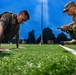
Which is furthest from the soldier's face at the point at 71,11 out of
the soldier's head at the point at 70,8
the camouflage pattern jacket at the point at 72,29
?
the camouflage pattern jacket at the point at 72,29

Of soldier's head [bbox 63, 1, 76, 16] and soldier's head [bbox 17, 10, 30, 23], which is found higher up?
soldier's head [bbox 63, 1, 76, 16]

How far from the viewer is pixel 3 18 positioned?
41.4 feet

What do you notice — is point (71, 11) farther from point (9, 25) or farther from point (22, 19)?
point (22, 19)

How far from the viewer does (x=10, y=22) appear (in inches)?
519

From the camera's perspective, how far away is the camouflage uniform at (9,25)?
12.7 m

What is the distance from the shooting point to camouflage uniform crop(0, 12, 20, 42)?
1272 centimetres

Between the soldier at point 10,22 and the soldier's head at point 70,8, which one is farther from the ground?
the soldier's head at point 70,8

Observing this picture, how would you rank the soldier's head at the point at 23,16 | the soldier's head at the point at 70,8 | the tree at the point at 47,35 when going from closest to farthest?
the soldier's head at the point at 23,16, the soldier's head at the point at 70,8, the tree at the point at 47,35

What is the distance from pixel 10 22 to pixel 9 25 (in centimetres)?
17

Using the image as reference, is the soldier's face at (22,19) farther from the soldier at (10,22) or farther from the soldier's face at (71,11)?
the soldier's face at (71,11)

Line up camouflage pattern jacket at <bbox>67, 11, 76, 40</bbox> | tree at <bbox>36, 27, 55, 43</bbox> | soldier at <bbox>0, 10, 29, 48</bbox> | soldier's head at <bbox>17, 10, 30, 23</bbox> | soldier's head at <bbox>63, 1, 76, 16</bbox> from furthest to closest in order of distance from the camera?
tree at <bbox>36, 27, 55, 43</bbox>
camouflage pattern jacket at <bbox>67, 11, 76, 40</bbox>
soldier's head at <bbox>63, 1, 76, 16</bbox>
soldier at <bbox>0, 10, 29, 48</bbox>
soldier's head at <bbox>17, 10, 30, 23</bbox>

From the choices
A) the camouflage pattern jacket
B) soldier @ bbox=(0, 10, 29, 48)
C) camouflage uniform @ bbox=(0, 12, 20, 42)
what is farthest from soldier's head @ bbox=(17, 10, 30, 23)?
the camouflage pattern jacket

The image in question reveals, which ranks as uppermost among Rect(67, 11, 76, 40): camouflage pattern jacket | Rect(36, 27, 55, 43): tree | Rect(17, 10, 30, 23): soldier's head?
Rect(36, 27, 55, 43): tree

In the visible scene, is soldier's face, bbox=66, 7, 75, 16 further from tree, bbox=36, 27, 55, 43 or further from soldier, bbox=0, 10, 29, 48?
tree, bbox=36, 27, 55, 43
